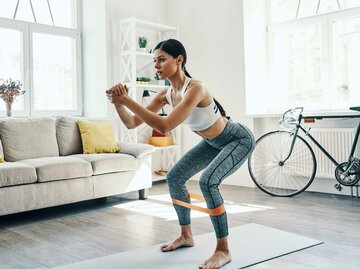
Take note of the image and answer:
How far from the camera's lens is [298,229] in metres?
2.97

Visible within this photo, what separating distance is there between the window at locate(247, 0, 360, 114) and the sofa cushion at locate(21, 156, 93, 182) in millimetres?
2209

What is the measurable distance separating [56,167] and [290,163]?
2462 mm

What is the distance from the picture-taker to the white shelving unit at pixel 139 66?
16.2 feet

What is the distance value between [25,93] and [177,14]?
2273mm

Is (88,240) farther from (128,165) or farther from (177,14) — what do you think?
(177,14)

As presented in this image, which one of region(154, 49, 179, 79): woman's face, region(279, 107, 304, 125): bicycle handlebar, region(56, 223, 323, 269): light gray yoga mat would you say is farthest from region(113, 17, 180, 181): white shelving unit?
region(154, 49, 179, 79): woman's face

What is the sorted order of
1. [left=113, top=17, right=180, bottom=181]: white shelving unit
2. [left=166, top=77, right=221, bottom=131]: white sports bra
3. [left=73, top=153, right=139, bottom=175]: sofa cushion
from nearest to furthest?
[left=166, top=77, right=221, bottom=131]: white sports bra < [left=73, top=153, right=139, bottom=175]: sofa cushion < [left=113, top=17, right=180, bottom=181]: white shelving unit

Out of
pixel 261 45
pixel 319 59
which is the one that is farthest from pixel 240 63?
pixel 319 59

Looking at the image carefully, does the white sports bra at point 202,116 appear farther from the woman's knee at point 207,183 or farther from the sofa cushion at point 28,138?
the sofa cushion at point 28,138

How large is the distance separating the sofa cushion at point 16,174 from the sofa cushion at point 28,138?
1.65 ft

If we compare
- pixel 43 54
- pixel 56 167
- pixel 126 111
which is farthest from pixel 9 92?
pixel 126 111

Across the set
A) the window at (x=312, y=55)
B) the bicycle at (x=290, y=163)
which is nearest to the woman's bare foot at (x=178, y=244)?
the bicycle at (x=290, y=163)

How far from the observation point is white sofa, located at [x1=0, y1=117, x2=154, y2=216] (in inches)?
130

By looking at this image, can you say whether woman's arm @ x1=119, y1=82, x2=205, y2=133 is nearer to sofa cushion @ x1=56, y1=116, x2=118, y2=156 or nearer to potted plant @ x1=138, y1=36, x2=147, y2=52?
sofa cushion @ x1=56, y1=116, x2=118, y2=156
